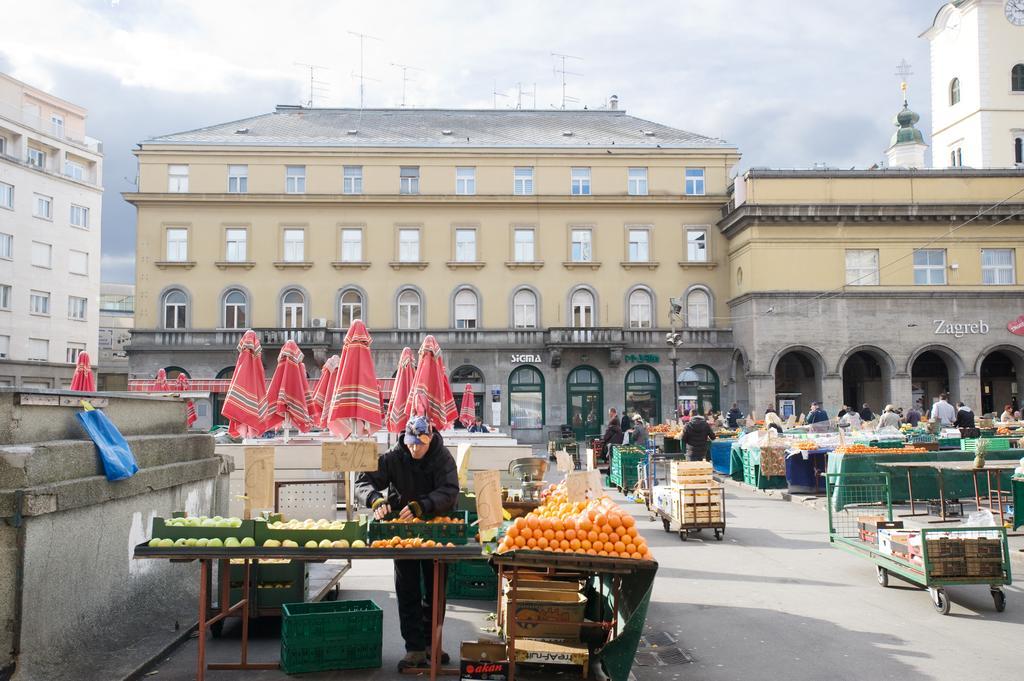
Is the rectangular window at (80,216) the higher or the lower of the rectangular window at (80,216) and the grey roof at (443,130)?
the lower

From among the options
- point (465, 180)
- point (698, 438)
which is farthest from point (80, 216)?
point (698, 438)

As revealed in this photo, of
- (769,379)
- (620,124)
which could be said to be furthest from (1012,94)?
(769,379)

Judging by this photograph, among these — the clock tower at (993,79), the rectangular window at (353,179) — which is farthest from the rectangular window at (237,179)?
the clock tower at (993,79)

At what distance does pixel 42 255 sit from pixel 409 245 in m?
25.6

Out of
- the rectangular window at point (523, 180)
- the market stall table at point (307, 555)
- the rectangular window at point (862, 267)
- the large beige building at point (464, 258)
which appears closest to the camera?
the market stall table at point (307, 555)

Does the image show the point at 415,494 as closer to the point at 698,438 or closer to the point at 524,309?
the point at 698,438

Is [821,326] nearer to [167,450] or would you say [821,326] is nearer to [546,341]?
[546,341]

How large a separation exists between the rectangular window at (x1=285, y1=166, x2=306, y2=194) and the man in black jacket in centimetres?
3746

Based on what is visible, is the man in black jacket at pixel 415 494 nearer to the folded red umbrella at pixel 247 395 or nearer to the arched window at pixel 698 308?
the folded red umbrella at pixel 247 395

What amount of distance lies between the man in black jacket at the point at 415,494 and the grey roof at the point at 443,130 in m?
37.5

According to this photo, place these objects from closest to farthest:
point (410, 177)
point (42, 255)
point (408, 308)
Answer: point (408, 308) < point (410, 177) < point (42, 255)

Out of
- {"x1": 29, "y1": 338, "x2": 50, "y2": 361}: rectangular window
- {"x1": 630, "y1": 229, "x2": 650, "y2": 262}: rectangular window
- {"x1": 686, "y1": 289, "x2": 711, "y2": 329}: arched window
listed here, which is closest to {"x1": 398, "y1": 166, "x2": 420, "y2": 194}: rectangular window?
{"x1": 630, "y1": 229, "x2": 650, "y2": 262}: rectangular window

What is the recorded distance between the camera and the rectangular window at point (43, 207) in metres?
53.3

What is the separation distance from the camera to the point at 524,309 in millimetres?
42938
